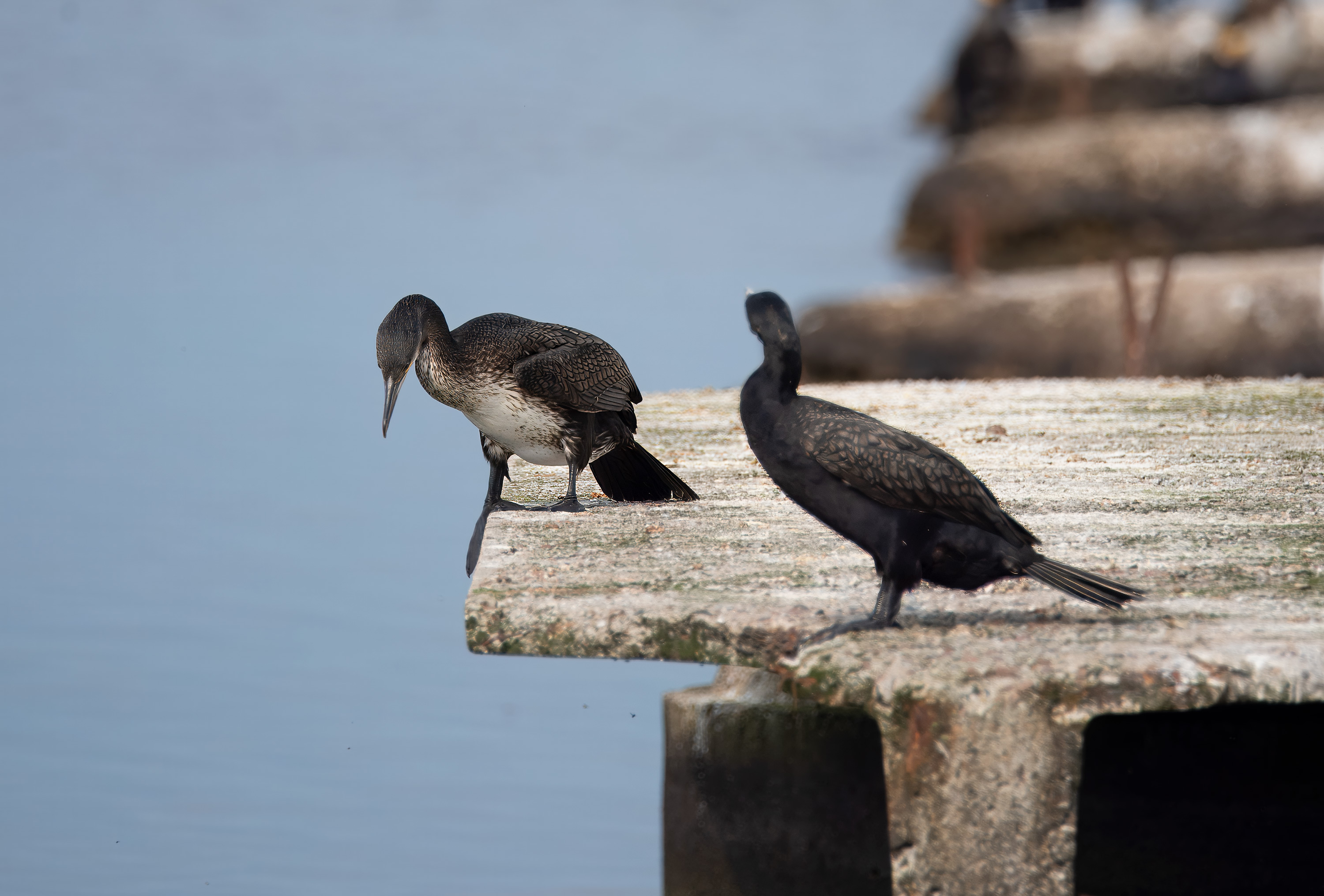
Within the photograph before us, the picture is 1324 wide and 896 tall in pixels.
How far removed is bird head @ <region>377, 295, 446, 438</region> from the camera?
14.8 feet

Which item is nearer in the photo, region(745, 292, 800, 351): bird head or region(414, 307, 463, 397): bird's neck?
region(745, 292, 800, 351): bird head

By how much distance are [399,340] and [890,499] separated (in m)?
1.97

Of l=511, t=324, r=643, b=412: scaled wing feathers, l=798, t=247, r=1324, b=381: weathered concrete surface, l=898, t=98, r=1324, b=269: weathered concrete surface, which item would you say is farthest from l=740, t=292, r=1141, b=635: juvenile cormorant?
l=898, t=98, r=1324, b=269: weathered concrete surface

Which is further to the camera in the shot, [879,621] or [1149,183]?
[1149,183]

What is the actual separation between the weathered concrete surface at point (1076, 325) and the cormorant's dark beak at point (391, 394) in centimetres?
1458

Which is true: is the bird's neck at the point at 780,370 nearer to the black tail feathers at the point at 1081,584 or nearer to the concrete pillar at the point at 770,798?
the black tail feathers at the point at 1081,584

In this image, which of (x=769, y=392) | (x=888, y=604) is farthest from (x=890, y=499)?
(x=769, y=392)

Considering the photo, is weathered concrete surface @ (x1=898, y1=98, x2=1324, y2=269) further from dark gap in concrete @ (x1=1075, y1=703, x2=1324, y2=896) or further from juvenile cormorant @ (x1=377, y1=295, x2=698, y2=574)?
dark gap in concrete @ (x1=1075, y1=703, x2=1324, y2=896)

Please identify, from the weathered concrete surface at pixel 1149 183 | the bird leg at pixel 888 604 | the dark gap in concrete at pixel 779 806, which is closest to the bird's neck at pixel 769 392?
the bird leg at pixel 888 604

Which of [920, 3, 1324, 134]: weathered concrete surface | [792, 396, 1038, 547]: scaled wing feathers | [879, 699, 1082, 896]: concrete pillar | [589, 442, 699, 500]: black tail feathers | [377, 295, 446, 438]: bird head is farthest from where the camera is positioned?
[920, 3, 1324, 134]: weathered concrete surface

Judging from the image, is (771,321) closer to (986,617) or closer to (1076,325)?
(986,617)

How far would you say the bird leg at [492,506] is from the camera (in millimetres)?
4949

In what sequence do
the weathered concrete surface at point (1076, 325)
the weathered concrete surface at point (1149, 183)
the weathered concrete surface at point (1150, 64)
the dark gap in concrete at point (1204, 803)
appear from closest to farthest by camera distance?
the dark gap in concrete at point (1204, 803) < the weathered concrete surface at point (1076, 325) < the weathered concrete surface at point (1149, 183) < the weathered concrete surface at point (1150, 64)

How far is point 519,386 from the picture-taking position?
4723 millimetres
